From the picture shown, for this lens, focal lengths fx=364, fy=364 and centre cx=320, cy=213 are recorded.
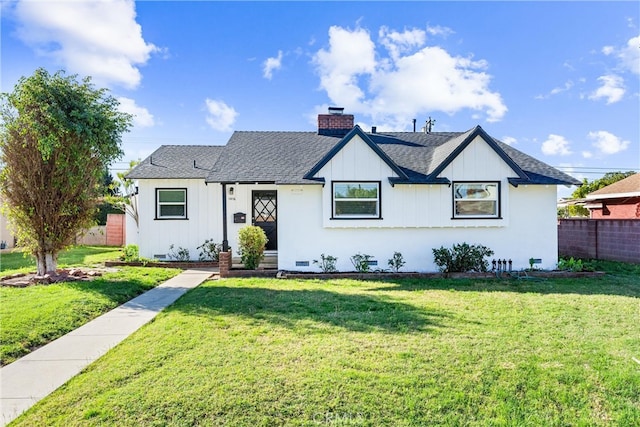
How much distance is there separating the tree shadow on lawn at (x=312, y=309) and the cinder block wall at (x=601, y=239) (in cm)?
973

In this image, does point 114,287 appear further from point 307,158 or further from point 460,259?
point 460,259

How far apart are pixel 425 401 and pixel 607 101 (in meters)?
21.4

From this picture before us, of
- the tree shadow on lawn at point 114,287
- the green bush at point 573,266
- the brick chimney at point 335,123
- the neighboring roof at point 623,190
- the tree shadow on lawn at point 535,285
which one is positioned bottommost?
the tree shadow on lawn at point 535,285

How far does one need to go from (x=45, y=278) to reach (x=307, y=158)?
→ 26.9 ft

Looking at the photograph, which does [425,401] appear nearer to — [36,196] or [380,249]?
[380,249]

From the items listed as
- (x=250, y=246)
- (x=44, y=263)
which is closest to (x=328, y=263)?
(x=250, y=246)

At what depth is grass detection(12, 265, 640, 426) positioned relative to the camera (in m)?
3.41

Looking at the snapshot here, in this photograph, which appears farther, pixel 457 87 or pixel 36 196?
pixel 457 87

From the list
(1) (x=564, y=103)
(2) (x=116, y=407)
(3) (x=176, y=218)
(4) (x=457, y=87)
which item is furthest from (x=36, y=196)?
(1) (x=564, y=103)

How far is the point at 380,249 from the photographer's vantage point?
441 inches

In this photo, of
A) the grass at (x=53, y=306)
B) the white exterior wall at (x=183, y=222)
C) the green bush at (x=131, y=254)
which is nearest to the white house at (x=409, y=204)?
the white exterior wall at (x=183, y=222)

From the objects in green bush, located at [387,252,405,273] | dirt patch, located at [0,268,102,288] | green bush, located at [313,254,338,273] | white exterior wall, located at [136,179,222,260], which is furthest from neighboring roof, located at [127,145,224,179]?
green bush, located at [387,252,405,273]

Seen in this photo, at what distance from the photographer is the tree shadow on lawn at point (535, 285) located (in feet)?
28.1

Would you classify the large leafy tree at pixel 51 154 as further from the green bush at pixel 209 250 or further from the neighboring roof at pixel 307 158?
the green bush at pixel 209 250
